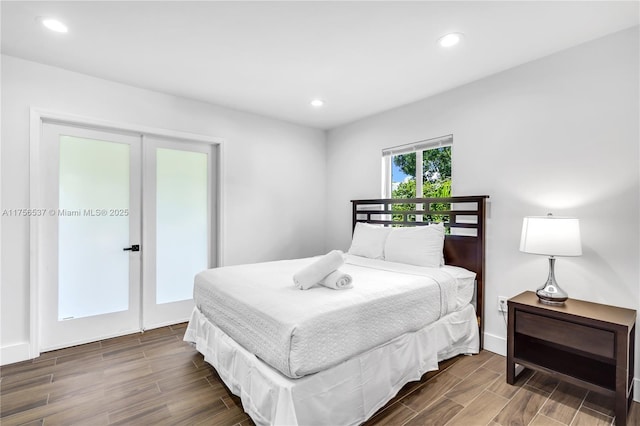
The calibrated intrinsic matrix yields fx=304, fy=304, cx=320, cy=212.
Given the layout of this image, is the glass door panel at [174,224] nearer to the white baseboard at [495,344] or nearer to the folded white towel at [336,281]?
the folded white towel at [336,281]

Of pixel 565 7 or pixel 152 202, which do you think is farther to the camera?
pixel 152 202

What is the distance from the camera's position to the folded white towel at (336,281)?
212cm

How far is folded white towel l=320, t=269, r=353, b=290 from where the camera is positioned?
2.12 metres

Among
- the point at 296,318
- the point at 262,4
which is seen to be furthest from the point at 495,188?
the point at 262,4

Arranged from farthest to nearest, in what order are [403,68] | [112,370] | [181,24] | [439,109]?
[439,109] → [403,68] → [112,370] → [181,24]

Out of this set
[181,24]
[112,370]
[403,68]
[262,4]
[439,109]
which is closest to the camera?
[262,4]

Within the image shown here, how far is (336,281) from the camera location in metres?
2.12

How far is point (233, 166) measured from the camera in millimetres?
3783

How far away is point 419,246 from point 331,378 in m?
1.67

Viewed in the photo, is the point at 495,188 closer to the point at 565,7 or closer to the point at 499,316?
the point at 499,316

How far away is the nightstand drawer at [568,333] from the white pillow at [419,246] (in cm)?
83

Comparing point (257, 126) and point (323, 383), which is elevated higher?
point (257, 126)

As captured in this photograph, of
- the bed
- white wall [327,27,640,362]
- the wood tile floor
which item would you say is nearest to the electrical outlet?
white wall [327,27,640,362]

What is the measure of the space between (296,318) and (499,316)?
214 cm
